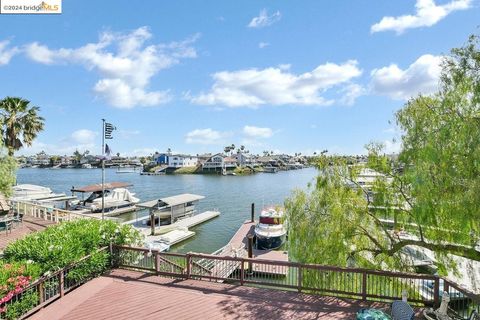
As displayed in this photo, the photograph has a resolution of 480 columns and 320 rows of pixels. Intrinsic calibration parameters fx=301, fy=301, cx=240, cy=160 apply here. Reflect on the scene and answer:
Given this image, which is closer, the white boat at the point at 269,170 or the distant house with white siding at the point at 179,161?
the distant house with white siding at the point at 179,161

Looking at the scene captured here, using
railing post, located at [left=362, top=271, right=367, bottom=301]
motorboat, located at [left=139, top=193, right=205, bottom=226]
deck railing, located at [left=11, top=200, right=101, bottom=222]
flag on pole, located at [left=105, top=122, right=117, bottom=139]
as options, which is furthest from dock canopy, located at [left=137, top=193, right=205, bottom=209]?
A: railing post, located at [left=362, top=271, right=367, bottom=301]

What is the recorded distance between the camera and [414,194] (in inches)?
319

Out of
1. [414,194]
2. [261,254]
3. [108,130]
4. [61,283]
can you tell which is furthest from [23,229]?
[414,194]

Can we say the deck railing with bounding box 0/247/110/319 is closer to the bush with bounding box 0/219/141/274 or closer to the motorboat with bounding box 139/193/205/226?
the bush with bounding box 0/219/141/274

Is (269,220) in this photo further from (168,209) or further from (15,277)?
(15,277)

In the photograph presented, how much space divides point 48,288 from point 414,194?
1041cm

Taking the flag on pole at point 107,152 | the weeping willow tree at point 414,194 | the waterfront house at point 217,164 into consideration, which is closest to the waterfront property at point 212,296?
the weeping willow tree at point 414,194

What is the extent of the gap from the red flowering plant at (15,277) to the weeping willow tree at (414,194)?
8401 millimetres

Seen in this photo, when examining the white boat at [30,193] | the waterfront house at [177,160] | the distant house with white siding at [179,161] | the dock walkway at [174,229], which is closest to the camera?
the dock walkway at [174,229]

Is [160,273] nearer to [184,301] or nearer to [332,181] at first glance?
[184,301]

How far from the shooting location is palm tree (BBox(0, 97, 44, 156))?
24.4 meters

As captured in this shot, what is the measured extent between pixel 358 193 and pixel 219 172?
103875mm

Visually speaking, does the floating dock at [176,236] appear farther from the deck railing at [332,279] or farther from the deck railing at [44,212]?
the deck railing at [332,279]

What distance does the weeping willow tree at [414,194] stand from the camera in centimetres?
695
